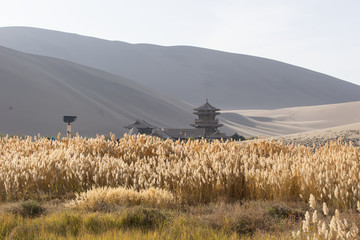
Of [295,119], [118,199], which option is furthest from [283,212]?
[295,119]

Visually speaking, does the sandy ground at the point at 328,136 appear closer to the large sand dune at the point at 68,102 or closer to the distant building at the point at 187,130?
the distant building at the point at 187,130

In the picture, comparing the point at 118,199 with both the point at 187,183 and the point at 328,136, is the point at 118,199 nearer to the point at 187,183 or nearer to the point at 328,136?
the point at 187,183

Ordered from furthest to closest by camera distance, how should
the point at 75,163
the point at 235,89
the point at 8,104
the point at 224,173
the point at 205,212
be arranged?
the point at 235,89, the point at 8,104, the point at 75,163, the point at 224,173, the point at 205,212

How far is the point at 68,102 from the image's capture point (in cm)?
7000

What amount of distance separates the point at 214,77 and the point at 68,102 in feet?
361

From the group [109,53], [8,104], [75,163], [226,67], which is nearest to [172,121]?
[8,104]

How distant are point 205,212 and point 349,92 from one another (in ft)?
640

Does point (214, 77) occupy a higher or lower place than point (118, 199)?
higher

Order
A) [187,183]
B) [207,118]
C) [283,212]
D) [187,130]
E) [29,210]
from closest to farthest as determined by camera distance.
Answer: [283,212] → [29,210] → [187,183] → [187,130] → [207,118]

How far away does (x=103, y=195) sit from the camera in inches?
271

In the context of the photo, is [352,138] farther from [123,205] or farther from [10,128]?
[10,128]

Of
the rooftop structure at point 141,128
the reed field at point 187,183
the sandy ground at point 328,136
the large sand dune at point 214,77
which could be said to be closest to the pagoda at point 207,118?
the rooftop structure at point 141,128

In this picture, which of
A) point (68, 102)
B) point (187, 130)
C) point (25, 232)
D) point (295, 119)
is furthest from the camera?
point (295, 119)

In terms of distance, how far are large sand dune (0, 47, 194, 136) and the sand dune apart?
1475cm
